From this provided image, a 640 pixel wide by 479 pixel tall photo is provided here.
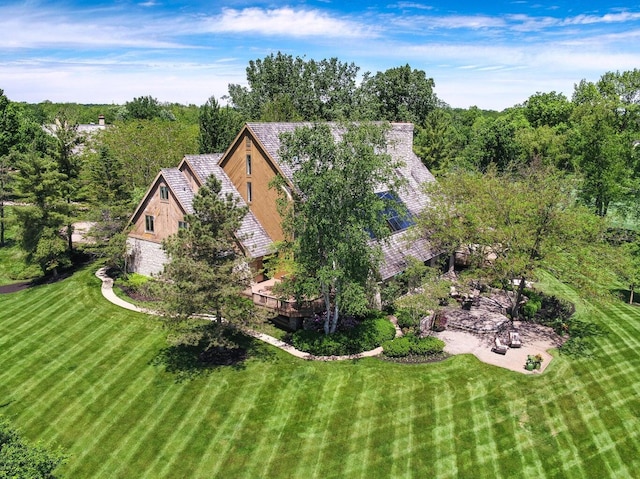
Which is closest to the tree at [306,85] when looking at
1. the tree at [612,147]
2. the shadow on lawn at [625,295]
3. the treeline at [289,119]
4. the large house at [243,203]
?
the treeline at [289,119]

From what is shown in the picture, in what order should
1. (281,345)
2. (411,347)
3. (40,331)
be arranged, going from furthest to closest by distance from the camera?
(40,331)
(281,345)
(411,347)

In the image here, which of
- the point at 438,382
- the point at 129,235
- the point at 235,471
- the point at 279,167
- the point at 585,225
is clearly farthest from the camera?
the point at 129,235

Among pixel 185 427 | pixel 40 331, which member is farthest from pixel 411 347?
pixel 40 331

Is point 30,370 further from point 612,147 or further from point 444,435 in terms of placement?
point 612,147

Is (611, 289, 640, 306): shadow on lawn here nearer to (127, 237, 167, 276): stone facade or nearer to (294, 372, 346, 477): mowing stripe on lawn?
(294, 372, 346, 477): mowing stripe on lawn

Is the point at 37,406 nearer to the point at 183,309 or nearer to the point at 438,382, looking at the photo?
the point at 183,309

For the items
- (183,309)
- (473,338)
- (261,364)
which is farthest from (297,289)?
(473,338)
